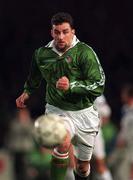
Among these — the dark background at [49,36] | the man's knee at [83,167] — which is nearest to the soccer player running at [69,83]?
the man's knee at [83,167]

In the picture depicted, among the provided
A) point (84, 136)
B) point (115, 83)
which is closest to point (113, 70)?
point (115, 83)

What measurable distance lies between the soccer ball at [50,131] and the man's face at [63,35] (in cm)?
79

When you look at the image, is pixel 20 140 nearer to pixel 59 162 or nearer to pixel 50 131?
pixel 59 162

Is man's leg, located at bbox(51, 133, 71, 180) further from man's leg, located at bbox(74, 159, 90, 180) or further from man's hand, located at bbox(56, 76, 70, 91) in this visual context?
man's hand, located at bbox(56, 76, 70, 91)

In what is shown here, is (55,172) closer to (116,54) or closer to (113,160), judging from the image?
(113,160)

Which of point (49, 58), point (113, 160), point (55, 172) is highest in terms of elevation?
point (49, 58)

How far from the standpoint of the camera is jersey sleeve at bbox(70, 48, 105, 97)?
515 inches

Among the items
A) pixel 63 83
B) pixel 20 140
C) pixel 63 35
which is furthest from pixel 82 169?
pixel 20 140

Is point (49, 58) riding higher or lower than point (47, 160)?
higher

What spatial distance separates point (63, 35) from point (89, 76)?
1.73 feet

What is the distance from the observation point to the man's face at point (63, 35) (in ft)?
42.9

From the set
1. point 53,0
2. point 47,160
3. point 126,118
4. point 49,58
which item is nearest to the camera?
point 49,58

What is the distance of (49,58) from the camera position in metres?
13.3

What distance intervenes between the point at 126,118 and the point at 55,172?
367cm
